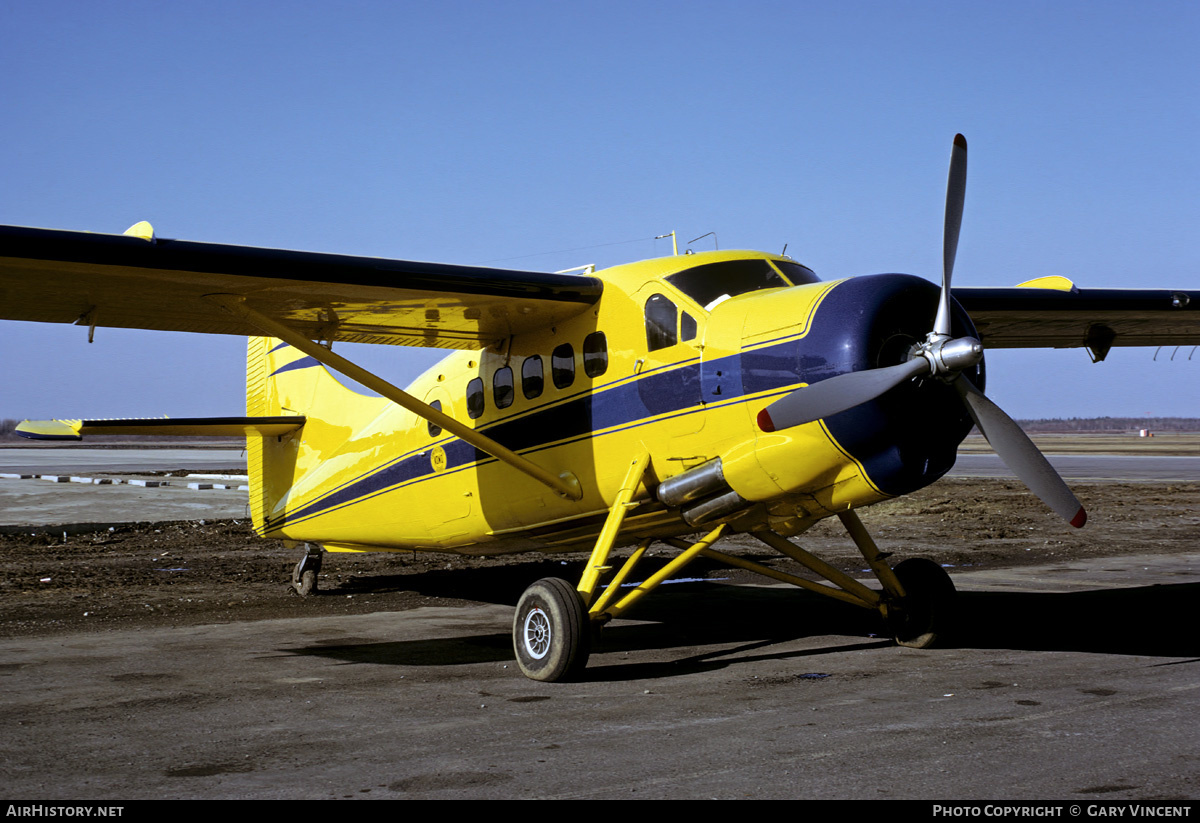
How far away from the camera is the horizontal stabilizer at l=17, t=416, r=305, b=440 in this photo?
493 inches

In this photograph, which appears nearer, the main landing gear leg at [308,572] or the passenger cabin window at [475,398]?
the passenger cabin window at [475,398]

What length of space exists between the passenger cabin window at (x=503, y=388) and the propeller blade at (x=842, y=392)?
146 inches

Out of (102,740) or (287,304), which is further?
(287,304)

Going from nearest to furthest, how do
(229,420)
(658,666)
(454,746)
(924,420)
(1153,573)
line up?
(454,746) → (924,420) → (658,666) → (229,420) → (1153,573)

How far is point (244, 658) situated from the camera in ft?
30.9

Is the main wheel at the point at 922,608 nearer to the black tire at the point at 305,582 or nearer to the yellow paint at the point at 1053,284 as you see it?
the yellow paint at the point at 1053,284

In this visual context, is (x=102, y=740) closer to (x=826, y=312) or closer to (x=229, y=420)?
(x=826, y=312)

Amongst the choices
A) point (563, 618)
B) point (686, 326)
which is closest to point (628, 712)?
point (563, 618)

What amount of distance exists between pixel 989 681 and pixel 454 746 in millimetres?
4297

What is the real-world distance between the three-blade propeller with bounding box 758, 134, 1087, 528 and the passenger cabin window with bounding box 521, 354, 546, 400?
117 inches

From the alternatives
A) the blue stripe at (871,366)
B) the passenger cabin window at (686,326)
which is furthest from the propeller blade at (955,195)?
the passenger cabin window at (686,326)

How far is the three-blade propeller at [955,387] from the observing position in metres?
7.16

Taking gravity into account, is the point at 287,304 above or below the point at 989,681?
above
